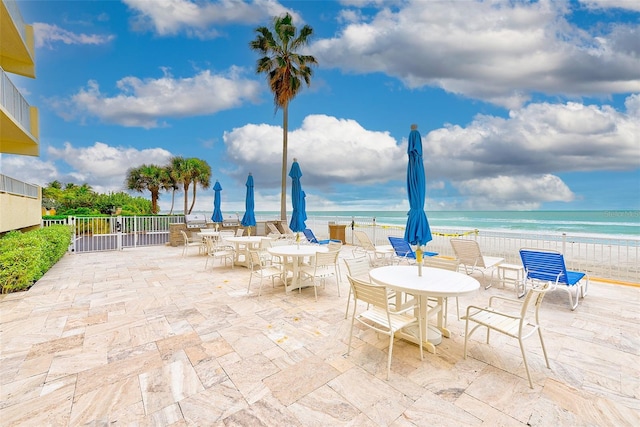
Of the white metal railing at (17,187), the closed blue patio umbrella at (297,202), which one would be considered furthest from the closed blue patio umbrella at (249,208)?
the white metal railing at (17,187)

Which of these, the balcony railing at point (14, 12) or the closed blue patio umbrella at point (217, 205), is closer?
the balcony railing at point (14, 12)

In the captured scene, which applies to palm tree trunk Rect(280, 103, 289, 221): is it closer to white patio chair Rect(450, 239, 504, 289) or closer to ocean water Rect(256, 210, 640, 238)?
ocean water Rect(256, 210, 640, 238)

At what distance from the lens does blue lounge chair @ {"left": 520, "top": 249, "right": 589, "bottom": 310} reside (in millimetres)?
4234

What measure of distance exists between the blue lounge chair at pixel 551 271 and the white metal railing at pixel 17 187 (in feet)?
38.2

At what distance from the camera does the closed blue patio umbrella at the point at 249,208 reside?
10453 mm

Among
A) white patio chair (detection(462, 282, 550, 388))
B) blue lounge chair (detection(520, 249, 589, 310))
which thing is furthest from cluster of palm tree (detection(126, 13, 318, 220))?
white patio chair (detection(462, 282, 550, 388))

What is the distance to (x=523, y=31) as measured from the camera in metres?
6.67

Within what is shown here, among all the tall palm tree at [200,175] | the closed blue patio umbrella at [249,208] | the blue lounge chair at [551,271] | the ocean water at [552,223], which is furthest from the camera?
the tall palm tree at [200,175]

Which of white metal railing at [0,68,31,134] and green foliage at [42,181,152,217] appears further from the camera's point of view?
green foliage at [42,181,152,217]

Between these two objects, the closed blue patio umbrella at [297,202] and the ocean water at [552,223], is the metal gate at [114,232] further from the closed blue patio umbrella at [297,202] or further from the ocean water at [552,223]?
the closed blue patio umbrella at [297,202]

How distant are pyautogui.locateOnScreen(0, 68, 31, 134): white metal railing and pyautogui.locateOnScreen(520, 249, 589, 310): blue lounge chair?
515 inches

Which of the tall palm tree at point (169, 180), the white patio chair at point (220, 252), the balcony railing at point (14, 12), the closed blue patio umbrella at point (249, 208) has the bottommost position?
the white patio chair at point (220, 252)

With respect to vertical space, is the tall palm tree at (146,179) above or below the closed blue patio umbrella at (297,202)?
above

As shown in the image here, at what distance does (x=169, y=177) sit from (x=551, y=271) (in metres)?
27.7
